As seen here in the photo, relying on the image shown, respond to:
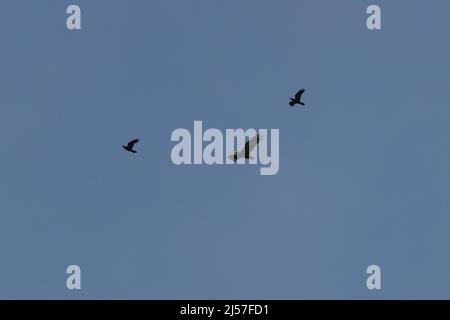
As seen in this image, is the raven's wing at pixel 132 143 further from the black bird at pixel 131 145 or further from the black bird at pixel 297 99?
the black bird at pixel 297 99

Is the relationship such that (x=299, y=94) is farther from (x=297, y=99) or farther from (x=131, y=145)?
(x=131, y=145)

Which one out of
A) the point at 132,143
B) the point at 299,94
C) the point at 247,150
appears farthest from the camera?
the point at 132,143

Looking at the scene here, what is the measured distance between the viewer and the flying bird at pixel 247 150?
78.3 m

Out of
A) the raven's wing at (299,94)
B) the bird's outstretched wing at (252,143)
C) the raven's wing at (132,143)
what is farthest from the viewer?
the raven's wing at (132,143)

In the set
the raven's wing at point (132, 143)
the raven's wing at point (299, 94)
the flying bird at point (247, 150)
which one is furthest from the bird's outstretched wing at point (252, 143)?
the raven's wing at point (132, 143)

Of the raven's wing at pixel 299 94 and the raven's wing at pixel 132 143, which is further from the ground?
the raven's wing at pixel 299 94

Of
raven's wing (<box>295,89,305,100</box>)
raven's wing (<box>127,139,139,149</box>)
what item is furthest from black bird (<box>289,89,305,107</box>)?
raven's wing (<box>127,139,139,149</box>)

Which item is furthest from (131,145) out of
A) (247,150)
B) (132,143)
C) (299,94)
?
(299,94)

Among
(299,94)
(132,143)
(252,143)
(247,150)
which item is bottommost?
(247,150)

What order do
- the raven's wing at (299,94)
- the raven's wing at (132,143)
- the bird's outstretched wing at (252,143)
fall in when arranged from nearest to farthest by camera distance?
1. the bird's outstretched wing at (252,143)
2. the raven's wing at (299,94)
3. the raven's wing at (132,143)

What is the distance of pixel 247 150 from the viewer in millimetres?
79000
